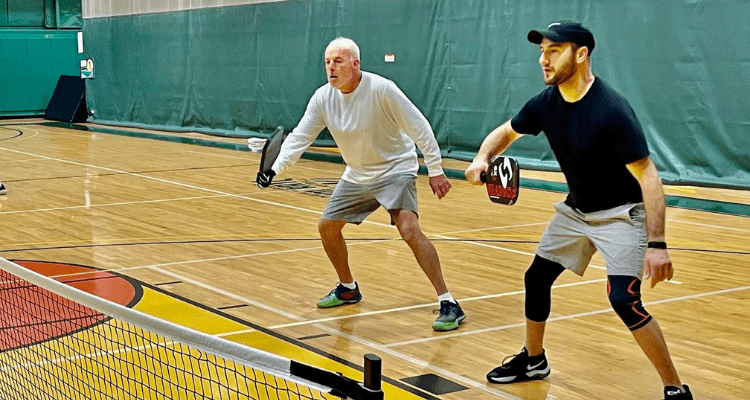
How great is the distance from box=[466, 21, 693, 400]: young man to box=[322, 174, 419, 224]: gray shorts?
4.86 ft

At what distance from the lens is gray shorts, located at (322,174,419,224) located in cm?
617

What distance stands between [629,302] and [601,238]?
0.34m

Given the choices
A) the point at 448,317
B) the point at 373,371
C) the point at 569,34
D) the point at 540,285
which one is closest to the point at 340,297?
the point at 448,317

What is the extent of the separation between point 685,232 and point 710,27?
14.4ft

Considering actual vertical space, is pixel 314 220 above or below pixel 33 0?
below

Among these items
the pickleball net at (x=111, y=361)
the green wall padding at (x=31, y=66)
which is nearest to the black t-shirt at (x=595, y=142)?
the pickleball net at (x=111, y=361)

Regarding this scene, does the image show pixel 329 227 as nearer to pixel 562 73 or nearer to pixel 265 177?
pixel 265 177

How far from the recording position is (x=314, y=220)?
10672 millimetres

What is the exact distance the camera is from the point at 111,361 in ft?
17.4

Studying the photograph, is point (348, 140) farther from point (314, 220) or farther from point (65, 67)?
point (65, 67)

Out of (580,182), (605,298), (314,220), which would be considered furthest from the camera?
(314,220)

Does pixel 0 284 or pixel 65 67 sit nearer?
pixel 0 284

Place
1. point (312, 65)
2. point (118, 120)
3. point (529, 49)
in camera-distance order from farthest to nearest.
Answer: point (118, 120), point (312, 65), point (529, 49)

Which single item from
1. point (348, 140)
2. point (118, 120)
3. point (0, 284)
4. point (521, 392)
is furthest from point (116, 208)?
point (118, 120)
